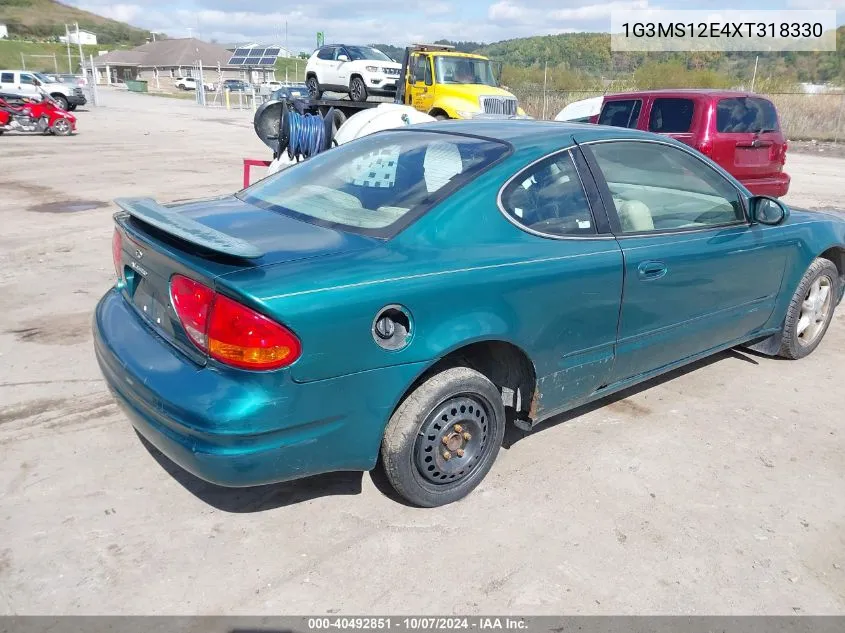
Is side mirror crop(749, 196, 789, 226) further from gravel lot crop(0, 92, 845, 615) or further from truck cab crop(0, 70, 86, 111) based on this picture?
truck cab crop(0, 70, 86, 111)

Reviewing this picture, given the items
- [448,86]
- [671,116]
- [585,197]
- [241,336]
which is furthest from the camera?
[448,86]

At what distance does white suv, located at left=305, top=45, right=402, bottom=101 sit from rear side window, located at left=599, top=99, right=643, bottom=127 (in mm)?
8981

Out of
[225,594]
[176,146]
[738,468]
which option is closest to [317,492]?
[225,594]

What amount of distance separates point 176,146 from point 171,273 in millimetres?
18226

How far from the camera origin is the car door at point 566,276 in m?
3.05

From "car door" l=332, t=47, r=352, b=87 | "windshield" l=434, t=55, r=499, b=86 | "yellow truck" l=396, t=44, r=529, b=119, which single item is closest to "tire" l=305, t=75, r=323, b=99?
"car door" l=332, t=47, r=352, b=87

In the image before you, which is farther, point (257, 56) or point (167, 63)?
point (167, 63)

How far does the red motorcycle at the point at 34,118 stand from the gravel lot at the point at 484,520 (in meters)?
19.3

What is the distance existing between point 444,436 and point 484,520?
395 millimetres

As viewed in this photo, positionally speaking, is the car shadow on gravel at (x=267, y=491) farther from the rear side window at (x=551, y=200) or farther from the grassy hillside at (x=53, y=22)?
the grassy hillside at (x=53, y=22)

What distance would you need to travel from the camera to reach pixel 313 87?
20453mm

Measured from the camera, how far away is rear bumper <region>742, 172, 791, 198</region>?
9109 millimetres

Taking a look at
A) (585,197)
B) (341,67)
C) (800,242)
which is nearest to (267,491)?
(585,197)

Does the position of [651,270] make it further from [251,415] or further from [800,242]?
[251,415]
